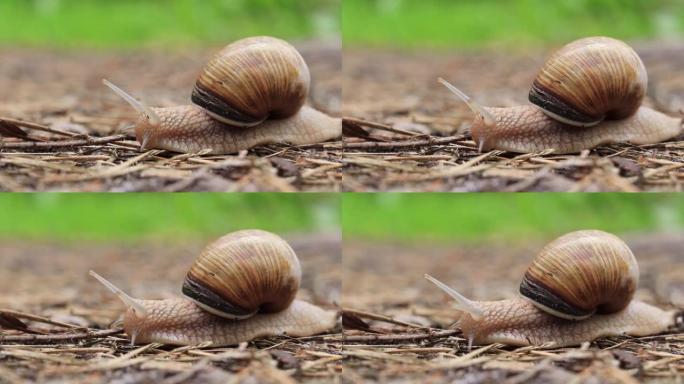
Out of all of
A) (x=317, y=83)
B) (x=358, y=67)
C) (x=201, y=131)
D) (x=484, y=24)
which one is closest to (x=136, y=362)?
(x=201, y=131)

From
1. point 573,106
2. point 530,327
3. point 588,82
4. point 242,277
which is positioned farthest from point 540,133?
point 242,277

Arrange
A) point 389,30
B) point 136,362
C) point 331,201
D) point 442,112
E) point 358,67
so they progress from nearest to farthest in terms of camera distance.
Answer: point 136,362
point 442,112
point 331,201
point 358,67
point 389,30

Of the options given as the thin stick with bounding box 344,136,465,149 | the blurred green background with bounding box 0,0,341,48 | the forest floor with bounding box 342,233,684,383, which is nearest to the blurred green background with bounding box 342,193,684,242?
the forest floor with bounding box 342,233,684,383

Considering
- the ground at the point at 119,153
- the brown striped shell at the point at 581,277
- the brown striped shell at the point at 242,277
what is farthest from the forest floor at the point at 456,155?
the brown striped shell at the point at 242,277

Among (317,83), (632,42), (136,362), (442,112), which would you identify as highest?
(632,42)

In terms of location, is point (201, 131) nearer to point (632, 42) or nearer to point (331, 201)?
point (331, 201)

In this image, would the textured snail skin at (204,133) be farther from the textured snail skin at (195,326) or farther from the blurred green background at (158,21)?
the blurred green background at (158,21)

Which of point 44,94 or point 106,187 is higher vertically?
point 44,94
